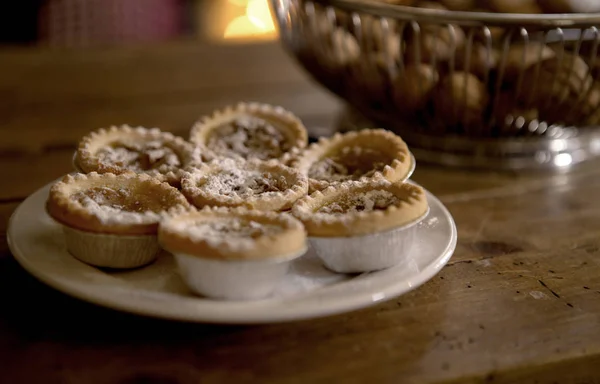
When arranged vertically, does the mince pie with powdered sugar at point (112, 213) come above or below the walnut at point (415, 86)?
below

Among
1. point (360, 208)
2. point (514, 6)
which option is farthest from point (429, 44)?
point (360, 208)

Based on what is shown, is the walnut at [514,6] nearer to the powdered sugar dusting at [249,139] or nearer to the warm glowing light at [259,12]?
the powdered sugar dusting at [249,139]

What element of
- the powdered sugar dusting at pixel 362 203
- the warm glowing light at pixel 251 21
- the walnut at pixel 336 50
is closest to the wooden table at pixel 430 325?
the powdered sugar dusting at pixel 362 203

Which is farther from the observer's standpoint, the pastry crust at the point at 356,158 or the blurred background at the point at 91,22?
the blurred background at the point at 91,22

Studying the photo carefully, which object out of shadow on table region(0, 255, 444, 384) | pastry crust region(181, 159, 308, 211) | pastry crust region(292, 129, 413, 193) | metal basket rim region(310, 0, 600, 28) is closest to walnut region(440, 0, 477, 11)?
metal basket rim region(310, 0, 600, 28)

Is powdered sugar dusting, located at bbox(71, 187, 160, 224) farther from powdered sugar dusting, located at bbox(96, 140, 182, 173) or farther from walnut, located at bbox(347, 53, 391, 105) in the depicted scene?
walnut, located at bbox(347, 53, 391, 105)

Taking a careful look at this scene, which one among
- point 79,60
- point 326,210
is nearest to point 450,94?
point 326,210

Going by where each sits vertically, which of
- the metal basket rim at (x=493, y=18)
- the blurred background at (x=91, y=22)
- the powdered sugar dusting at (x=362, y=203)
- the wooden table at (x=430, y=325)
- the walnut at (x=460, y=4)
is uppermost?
the metal basket rim at (x=493, y=18)
